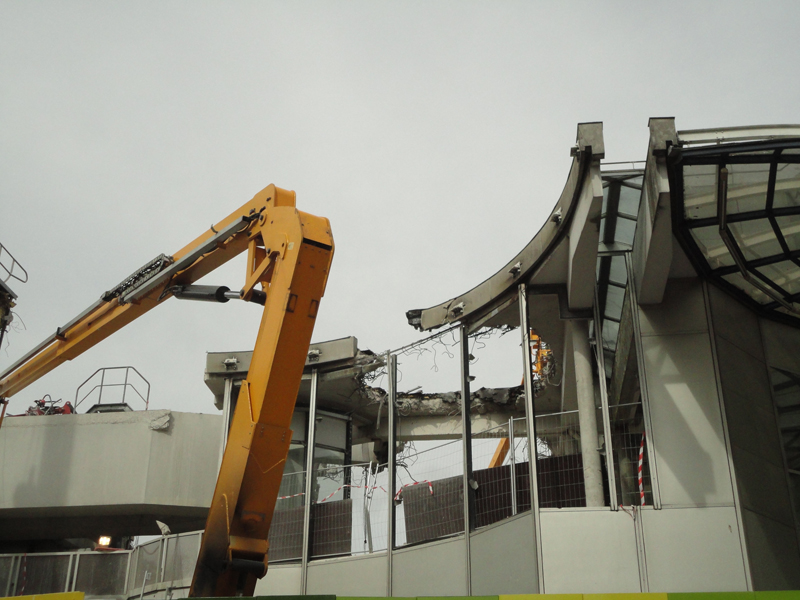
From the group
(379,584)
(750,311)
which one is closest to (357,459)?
(379,584)

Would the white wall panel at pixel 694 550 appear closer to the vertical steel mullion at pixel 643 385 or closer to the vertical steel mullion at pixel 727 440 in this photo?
the vertical steel mullion at pixel 727 440

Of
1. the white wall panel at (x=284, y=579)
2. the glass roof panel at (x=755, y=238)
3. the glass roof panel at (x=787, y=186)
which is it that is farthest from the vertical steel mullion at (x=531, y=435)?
the white wall panel at (x=284, y=579)

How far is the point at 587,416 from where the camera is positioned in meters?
11.0

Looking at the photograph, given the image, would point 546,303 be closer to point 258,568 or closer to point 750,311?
point 750,311

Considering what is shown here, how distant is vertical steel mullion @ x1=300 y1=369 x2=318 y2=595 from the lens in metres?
13.8

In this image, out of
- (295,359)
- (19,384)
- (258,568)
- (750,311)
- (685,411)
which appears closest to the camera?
(258,568)

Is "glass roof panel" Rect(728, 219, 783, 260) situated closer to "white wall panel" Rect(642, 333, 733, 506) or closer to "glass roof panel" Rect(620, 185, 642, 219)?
"white wall panel" Rect(642, 333, 733, 506)

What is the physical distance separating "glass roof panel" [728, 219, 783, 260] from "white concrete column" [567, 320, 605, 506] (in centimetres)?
267

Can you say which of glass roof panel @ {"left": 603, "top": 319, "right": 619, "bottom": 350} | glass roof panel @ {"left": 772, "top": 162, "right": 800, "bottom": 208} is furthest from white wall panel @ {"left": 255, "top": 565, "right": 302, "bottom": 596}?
glass roof panel @ {"left": 772, "top": 162, "right": 800, "bottom": 208}

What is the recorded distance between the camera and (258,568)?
26.5 ft

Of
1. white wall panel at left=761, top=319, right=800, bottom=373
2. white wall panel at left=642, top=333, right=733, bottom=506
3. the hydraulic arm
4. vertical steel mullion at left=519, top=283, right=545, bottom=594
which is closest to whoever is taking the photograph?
the hydraulic arm

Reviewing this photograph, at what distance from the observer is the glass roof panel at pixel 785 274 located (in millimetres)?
9945

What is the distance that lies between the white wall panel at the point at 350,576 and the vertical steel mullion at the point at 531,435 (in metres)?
3.96

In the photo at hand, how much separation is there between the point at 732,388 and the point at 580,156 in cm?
370
